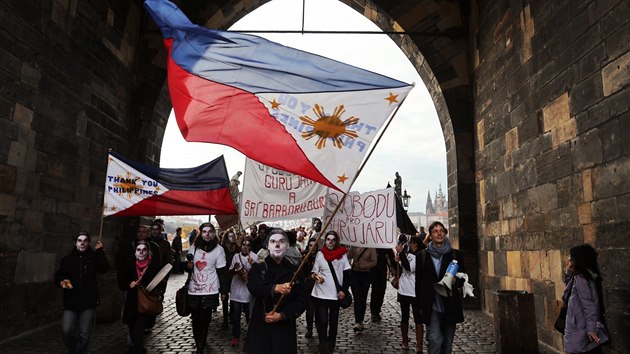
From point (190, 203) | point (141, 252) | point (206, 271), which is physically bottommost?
point (206, 271)

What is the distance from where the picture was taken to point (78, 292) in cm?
484

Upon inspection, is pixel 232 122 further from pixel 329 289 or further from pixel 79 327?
pixel 79 327

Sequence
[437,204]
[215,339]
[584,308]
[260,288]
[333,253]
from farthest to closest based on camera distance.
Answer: [437,204], [215,339], [333,253], [584,308], [260,288]

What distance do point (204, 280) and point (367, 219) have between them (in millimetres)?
2298

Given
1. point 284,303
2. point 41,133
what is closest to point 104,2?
point 41,133

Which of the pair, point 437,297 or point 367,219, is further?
point 367,219

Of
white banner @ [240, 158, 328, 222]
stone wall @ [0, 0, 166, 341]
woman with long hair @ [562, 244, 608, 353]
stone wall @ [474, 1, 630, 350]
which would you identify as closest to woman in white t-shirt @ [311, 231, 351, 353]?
white banner @ [240, 158, 328, 222]

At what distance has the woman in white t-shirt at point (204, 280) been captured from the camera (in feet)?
17.8

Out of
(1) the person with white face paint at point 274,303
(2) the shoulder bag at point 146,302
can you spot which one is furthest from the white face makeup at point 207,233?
(1) the person with white face paint at point 274,303

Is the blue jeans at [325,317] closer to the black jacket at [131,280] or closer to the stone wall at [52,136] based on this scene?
the black jacket at [131,280]

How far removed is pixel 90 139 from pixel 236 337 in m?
4.77

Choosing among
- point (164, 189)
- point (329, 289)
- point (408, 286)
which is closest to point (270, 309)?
point (329, 289)

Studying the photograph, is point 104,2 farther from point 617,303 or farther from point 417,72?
point 617,303

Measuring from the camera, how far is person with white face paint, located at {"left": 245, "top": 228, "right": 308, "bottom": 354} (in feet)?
11.1
